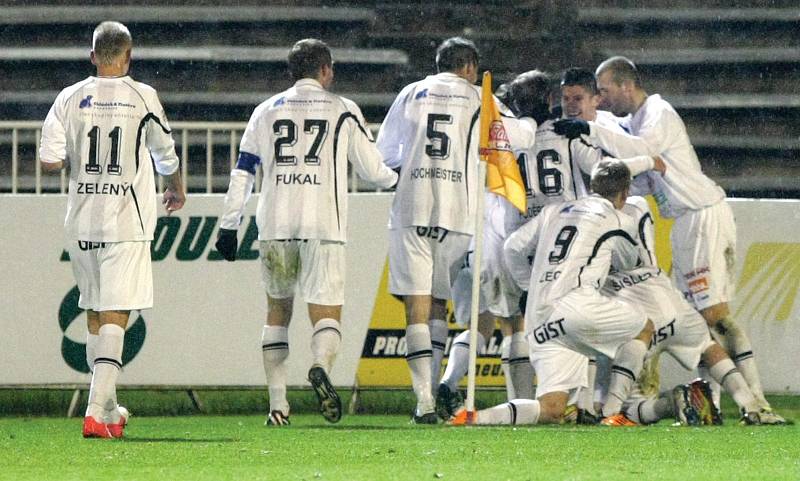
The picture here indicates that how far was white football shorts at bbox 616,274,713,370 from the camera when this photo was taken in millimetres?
8523

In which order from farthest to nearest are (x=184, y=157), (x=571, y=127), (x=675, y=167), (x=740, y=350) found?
(x=184, y=157)
(x=675, y=167)
(x=740, y=350)
(x=571, y=127)

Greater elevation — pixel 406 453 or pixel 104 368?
pixel 104 368

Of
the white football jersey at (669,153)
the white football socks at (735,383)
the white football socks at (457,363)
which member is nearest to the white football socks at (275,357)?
the white football socks at (457,363)

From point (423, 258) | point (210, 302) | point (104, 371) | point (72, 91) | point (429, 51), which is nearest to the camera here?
point (104, 371)

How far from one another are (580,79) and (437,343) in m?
1.67

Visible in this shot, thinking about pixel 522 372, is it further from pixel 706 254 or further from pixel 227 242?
pixel 227 242

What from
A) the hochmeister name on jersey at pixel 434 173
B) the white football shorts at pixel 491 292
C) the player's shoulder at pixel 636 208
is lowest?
the white football shorts at pixel 491 292

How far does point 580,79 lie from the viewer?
9.03 metres

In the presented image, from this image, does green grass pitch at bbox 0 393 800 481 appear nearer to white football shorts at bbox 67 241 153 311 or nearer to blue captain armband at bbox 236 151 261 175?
white football shorts at bbox 67 241 153 311

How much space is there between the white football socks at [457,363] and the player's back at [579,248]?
28.6 inches

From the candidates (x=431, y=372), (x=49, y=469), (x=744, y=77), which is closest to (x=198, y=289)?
(x=431, y=372)

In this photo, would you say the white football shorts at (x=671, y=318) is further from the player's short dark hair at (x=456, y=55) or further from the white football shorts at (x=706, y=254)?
the player's short dark hair at (x=456, y=55)

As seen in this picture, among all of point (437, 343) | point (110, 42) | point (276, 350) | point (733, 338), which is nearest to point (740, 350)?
point (733, 338)

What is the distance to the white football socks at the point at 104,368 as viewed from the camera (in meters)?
7.11
